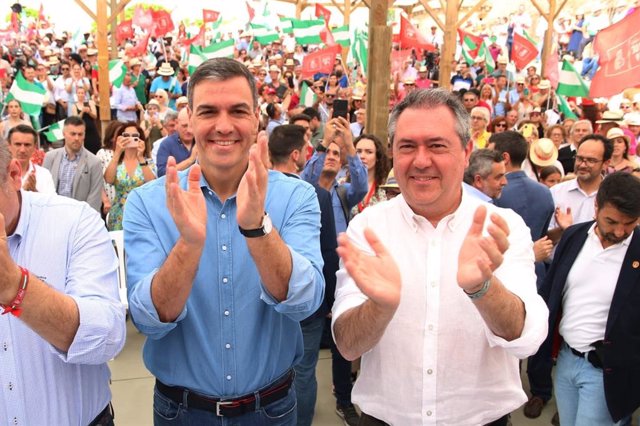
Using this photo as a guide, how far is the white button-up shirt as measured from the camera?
185cm

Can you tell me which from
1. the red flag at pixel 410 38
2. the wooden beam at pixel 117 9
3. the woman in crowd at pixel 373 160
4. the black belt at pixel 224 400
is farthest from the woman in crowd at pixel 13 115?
the red flag at pixel 410 38

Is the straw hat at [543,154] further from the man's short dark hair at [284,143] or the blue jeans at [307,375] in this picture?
the blue jeans at [307,375]

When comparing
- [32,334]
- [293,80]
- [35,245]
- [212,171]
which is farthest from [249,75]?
[293,80]

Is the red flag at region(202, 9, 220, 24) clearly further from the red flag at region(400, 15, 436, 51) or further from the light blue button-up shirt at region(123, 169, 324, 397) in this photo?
the light blue button-up shirt at region(123, 169, 324, 397)

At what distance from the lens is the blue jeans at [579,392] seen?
307cm

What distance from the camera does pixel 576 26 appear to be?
25.0 meters

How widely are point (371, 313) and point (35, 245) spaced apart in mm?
995

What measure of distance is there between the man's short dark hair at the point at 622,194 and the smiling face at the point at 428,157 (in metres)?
1.54

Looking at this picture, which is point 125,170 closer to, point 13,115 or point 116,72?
point 13,115

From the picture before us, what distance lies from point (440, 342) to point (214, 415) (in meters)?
0.75

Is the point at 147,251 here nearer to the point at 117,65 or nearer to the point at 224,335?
the point at 224,335

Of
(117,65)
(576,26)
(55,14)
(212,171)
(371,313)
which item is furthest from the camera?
(55,14)

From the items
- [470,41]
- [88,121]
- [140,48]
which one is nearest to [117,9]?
[88,121]

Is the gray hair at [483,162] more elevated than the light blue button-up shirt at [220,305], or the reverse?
the gray hair at [483,162]
